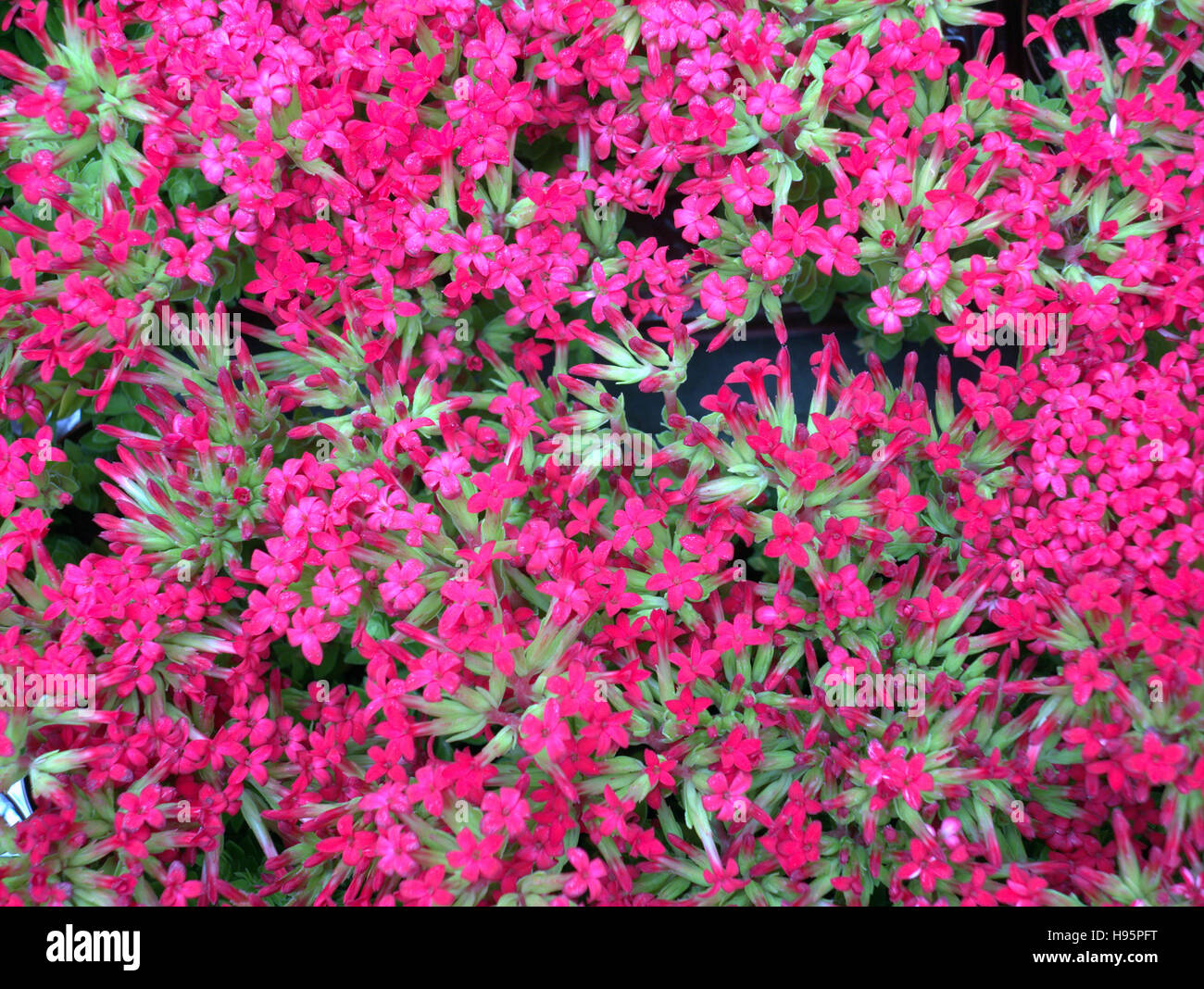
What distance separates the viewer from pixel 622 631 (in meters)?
1.35

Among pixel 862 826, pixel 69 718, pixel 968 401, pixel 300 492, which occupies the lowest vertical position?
pixel 862 826

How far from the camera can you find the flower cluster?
131cm

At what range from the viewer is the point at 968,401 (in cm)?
141

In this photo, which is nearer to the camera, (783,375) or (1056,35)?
(783,375)

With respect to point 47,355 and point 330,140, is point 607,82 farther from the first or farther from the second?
point 47,355

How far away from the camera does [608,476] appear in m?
1.48

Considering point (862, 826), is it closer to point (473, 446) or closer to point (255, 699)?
point (473, 446)

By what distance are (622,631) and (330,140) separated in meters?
0.84

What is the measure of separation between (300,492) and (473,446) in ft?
0.87

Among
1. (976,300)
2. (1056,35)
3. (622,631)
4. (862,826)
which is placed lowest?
(862,826)

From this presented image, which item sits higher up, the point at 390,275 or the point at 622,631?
the point at 390,275

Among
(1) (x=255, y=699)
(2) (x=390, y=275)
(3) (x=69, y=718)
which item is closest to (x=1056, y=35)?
(2) (x=390, y=275)

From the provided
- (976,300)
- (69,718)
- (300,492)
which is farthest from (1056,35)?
(69,718)

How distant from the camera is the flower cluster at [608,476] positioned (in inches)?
51.5
